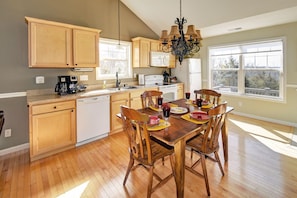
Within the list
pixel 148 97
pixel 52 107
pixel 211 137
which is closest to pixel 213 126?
pixel 211 137

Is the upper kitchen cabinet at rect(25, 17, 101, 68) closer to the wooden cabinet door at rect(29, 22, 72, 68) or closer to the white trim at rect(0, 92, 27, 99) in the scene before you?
the wooden cabinet door at rect(29, 22, 72, 68)

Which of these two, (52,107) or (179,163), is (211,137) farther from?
(52,107)

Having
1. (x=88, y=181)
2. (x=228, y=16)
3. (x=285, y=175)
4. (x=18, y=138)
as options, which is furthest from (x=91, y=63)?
(x=285, y=175)

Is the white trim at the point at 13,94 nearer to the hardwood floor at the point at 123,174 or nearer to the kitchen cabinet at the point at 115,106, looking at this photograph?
the hardwood floor at the point at 123,174

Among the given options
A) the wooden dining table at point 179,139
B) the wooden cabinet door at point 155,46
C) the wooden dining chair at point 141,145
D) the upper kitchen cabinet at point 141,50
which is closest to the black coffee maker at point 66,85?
the upper kitchen cabinet at point 141,50

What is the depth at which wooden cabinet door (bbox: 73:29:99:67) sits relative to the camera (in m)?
3.16

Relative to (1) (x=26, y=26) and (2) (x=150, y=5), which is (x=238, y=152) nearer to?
(2) (x=150, y=5)

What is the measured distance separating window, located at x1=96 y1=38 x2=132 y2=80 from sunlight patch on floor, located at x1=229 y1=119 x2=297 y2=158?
3.15m

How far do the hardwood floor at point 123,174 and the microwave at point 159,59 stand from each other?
2583mm

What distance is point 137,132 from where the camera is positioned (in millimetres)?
1696

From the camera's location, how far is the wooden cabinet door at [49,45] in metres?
2.70

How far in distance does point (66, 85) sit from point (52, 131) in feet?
3.08

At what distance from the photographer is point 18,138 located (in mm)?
2957

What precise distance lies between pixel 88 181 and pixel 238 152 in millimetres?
2328
